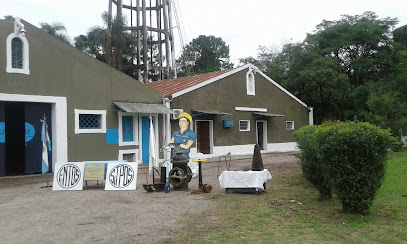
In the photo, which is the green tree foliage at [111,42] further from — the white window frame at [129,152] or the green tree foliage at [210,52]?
the green tree foliage at [210,52]

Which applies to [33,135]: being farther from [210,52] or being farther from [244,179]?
[210,52]

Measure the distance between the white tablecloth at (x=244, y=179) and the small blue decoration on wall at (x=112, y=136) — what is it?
23.0 ft

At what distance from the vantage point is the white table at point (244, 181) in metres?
8.76

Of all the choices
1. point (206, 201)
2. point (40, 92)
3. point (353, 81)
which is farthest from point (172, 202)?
point (353, 81)

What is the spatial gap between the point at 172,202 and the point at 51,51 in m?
8.13

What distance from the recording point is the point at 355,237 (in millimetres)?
5492

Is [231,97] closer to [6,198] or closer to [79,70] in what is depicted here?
[79,70]

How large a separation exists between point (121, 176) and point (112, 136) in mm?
5068

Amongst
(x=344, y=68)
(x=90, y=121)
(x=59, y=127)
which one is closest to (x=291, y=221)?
(x=59, y=127)

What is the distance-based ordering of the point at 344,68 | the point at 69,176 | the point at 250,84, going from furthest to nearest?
the point at 344,68 → the point at 250,84 → the point at 69,176

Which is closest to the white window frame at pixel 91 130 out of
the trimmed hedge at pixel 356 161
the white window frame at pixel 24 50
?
the white window frame at pixel 24 50

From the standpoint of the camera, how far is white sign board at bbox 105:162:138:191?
32.5 ft

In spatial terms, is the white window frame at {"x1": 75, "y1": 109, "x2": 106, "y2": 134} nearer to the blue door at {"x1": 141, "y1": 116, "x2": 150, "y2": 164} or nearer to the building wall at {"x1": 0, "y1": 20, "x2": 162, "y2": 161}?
the building wall at {"x1": 0, "y1": 20, "x2": 162, "y2": 161}

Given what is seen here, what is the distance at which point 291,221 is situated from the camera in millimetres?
6375
